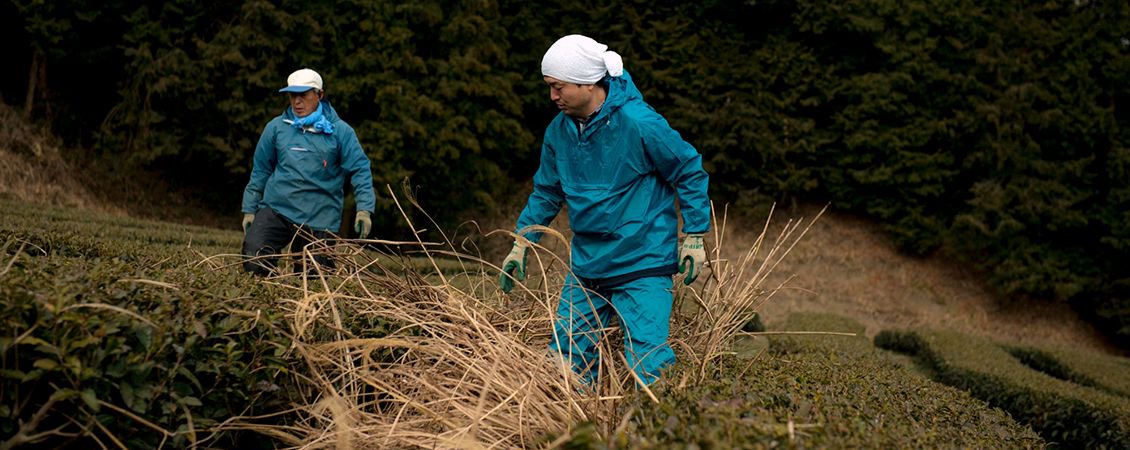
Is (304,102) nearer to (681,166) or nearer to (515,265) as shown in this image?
(515,265)

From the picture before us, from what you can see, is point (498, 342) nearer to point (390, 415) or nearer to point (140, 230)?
point (390, 415)

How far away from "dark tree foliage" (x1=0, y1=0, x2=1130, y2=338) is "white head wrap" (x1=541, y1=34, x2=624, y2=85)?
946 cm

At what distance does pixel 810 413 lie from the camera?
9.93 feet

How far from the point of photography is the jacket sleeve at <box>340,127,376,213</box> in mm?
6613

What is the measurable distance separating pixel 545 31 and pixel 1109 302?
903 cm

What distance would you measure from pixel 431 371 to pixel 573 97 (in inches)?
50.3

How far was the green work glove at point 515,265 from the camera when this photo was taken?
14.8ft

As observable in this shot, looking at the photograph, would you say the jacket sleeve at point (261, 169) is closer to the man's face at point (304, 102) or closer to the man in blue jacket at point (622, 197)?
the man's face at point (304, 102)

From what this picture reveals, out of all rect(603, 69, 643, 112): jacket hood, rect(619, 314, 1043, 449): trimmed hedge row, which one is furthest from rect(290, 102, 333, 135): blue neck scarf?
rect(619, 314, 1043, 449): trimmed hedge row

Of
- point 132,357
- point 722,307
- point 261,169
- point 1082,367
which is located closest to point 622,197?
point 722,307

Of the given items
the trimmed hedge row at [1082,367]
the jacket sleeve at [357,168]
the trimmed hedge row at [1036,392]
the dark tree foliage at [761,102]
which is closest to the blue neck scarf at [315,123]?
the jacket sleeve at [357,168]

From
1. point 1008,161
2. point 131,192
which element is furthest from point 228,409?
point 1008,161

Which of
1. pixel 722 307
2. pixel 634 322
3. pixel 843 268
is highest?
pixel 634 322

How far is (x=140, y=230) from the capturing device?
972 centimetres
